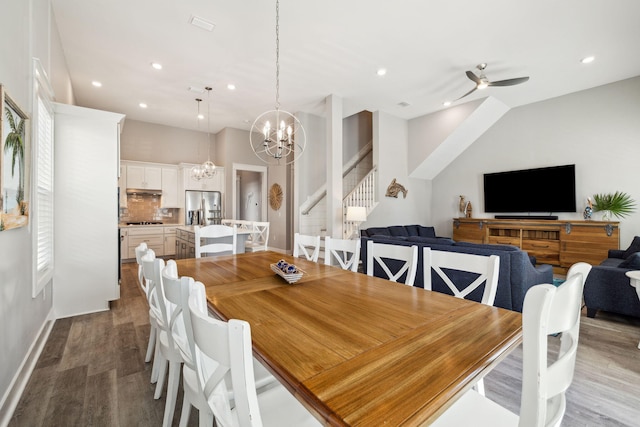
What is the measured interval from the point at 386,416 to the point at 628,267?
396cm

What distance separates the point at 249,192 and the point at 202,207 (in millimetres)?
1510

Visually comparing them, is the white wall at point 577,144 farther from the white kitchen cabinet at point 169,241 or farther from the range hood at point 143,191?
the range hood at point 143,191

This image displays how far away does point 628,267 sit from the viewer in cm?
304

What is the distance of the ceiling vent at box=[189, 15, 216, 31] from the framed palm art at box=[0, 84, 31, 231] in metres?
2.05

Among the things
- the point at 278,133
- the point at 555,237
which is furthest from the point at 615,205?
the point at 278,133

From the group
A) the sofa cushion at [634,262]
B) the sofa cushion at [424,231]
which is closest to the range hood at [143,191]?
the sofa cushion at [424,231]

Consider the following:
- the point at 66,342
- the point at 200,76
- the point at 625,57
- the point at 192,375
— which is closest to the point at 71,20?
the point at 200,76

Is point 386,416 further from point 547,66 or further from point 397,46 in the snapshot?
point 547,66

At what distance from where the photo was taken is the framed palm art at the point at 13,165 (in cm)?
158

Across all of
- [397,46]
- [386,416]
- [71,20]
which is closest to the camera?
[386,416]

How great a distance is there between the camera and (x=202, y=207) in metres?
7.23

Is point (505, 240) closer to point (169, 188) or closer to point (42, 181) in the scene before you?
point (42, 181)

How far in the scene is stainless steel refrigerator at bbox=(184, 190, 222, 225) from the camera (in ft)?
23.2

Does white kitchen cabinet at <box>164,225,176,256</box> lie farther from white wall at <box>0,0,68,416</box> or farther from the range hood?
white wall at <box>0,0,68,416</box>
